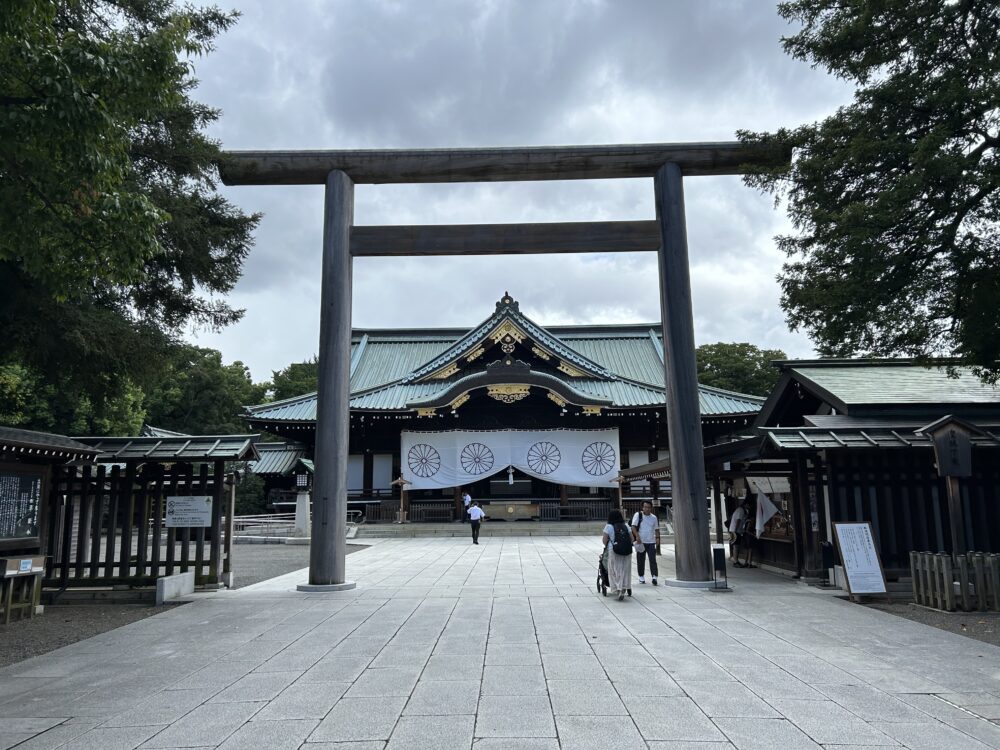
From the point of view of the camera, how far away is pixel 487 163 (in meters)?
11.4

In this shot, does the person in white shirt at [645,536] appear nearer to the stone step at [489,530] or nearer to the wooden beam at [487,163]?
the wooden beam at [487,163]

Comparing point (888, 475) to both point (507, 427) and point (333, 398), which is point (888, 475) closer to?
point (333, 398)

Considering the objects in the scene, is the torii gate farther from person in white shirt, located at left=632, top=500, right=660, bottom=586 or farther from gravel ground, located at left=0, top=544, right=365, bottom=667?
gravel ground, located at left=0, top=544, right=365, bottom=667

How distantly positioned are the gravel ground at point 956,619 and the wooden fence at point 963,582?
14 cm

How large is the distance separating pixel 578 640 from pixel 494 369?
18.5 m

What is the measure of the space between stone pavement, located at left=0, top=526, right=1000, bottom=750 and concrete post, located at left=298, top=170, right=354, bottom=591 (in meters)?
1.13

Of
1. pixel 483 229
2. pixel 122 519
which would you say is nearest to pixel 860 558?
pixel 483 229

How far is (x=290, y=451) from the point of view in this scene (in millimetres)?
31000

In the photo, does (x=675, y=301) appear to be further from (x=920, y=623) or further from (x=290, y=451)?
(x=290, y=451)

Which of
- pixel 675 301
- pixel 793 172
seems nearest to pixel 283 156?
pixel 675 301

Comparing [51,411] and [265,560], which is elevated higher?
[51,411]

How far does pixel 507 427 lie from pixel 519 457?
126cm

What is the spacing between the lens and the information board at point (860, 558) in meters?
9.42

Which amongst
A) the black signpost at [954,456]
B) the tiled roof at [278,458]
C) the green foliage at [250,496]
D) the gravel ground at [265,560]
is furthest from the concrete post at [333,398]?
the green foliage at [250,496]
